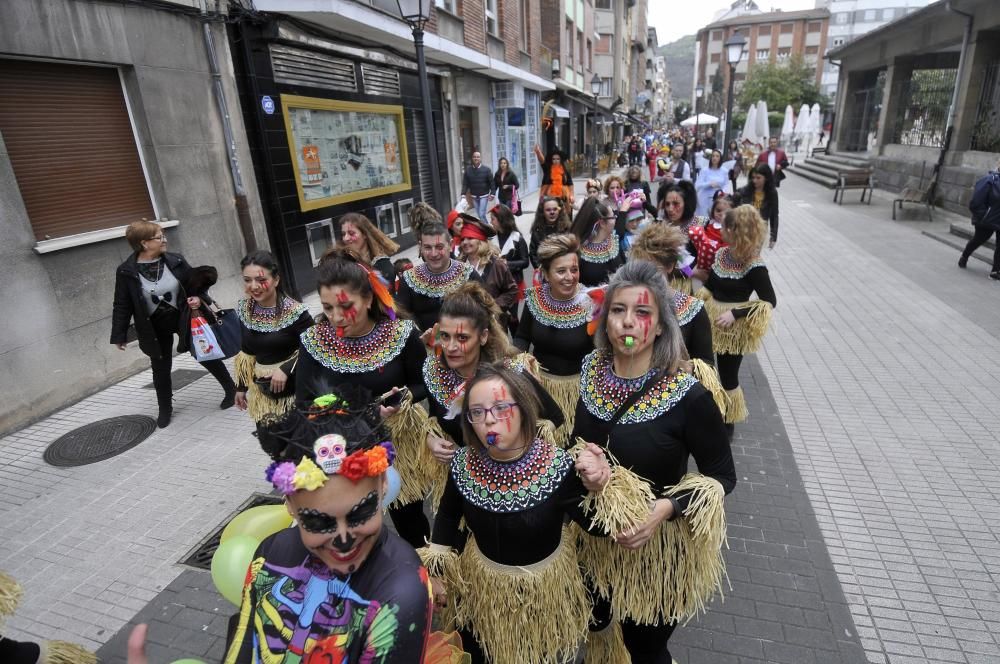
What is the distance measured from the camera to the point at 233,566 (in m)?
2.38

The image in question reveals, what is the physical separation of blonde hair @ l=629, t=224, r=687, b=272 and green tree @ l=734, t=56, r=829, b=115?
53642 mm

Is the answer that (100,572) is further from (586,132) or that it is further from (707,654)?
(586,132)

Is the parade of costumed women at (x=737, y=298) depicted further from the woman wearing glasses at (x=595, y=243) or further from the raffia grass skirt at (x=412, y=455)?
the raffia grass skirt at (x=412, y=455)

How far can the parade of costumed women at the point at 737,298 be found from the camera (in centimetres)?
435

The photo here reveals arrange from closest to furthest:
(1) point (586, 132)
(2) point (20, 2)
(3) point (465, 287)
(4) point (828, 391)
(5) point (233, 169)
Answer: (3) point (465, 287), (2) point (20, 2), (4) point (828, 391), (5) point (233, 169), (1) point (586, 132)

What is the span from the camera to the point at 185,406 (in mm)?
5812

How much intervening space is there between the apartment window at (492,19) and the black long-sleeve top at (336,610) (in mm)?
16715

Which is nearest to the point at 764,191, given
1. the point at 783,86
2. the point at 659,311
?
the point at 659,311

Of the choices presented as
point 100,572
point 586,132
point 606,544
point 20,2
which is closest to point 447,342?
point 606,544

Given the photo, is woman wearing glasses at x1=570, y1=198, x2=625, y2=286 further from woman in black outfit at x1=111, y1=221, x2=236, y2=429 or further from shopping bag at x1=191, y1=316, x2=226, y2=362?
woman in black outfit at x1=111, y1=221, x2=236, y2=429

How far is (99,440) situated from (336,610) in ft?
16.3

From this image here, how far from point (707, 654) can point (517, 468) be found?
5.52 feet

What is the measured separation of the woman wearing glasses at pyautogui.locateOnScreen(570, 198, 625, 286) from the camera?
16.5 ft

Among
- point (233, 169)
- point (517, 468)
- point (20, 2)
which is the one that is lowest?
point (517, 468)
